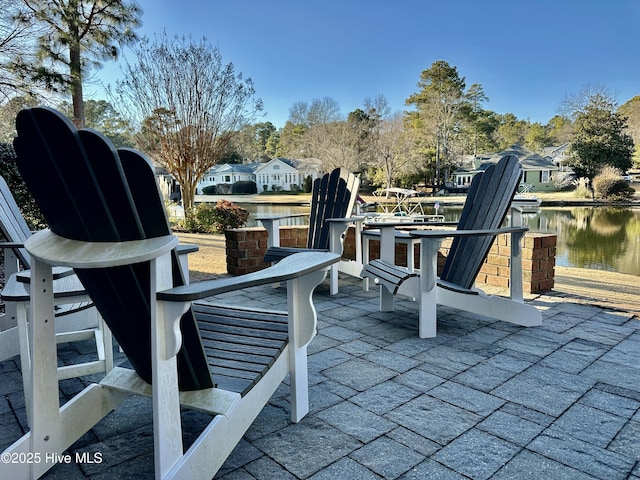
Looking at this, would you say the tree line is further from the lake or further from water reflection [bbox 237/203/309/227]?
the lake

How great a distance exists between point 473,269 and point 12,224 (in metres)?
2.60

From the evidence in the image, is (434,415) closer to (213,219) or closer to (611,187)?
(213,219)

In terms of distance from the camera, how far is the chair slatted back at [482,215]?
8.66 ft

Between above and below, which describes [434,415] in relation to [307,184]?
below

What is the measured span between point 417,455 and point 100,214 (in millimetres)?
1159

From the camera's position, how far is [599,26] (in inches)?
1196

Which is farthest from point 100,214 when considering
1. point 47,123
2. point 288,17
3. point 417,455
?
point 288,17

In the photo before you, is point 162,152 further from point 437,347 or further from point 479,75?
point 479,75

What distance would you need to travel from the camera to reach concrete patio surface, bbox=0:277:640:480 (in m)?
1.31

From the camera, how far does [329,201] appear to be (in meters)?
3.89

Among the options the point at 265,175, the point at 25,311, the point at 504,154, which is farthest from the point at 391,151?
the point at 25,311

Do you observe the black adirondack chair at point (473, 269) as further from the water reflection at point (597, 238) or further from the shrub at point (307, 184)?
the shrub at point (307, 184)

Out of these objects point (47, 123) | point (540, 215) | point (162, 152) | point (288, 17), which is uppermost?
point (288, 17)

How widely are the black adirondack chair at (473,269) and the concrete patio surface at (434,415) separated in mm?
143
